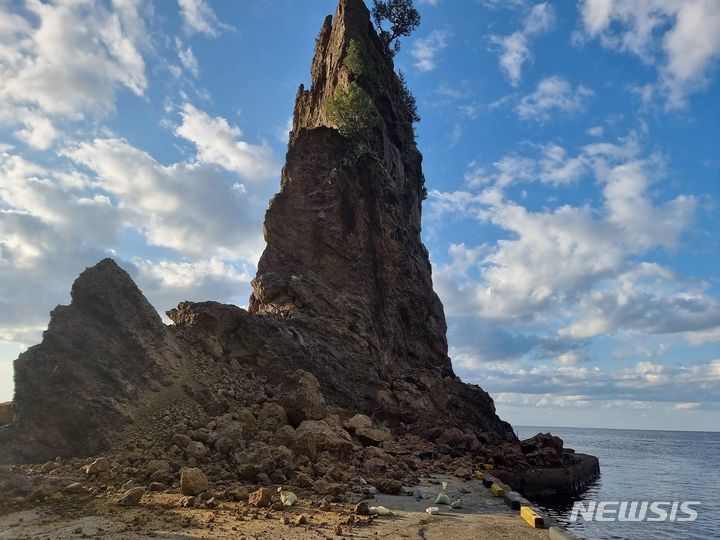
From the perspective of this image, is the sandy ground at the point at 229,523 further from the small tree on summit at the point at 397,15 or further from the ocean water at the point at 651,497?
the small tree on summit at the point at 397,15

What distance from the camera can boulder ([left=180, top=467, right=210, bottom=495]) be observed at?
11945 millimetres

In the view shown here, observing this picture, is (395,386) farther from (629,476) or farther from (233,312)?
(629,476)

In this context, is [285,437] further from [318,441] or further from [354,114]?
[354,114]

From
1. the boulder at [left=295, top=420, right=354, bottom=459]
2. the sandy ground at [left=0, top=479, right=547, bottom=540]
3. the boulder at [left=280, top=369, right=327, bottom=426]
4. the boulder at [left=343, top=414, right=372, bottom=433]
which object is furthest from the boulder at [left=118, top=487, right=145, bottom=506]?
the boulder at [left=343, top=414, right=372, bottom=433]

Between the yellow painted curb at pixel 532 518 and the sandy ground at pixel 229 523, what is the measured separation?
0.65 ft

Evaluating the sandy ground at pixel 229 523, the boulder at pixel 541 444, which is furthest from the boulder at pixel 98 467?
the boulder at pixel 541 444

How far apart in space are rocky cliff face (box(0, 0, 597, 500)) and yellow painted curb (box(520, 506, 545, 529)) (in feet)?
15.3

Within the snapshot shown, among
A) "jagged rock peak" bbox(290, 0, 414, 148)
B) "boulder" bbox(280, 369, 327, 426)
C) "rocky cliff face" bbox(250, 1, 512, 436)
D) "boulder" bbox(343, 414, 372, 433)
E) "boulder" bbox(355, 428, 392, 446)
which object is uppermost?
"jagged rock peak" bbox(290, 0, 414, 148)

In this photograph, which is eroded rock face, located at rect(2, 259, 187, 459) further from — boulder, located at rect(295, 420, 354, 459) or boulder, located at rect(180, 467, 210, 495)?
boulder, located at rect(295, 420, 354, 459)

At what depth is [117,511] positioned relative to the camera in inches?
409

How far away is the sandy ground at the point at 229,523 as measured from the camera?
9.11m

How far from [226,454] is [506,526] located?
8172 mm

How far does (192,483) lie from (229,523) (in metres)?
2.50

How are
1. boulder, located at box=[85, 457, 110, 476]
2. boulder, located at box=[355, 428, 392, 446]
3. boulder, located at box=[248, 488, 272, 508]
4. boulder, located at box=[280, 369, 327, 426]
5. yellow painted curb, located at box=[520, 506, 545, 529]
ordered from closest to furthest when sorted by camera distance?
yellow painted curb, located at box=[520, 506, 545, 529] < boulder, located at box=[248, 488, 272, 508] < boulder, located at box=[85, 457, 110, 476] < boulder, located at box=[280, 369, 327, 426] < boulder, located at box=[355, 428, 392, 446]
